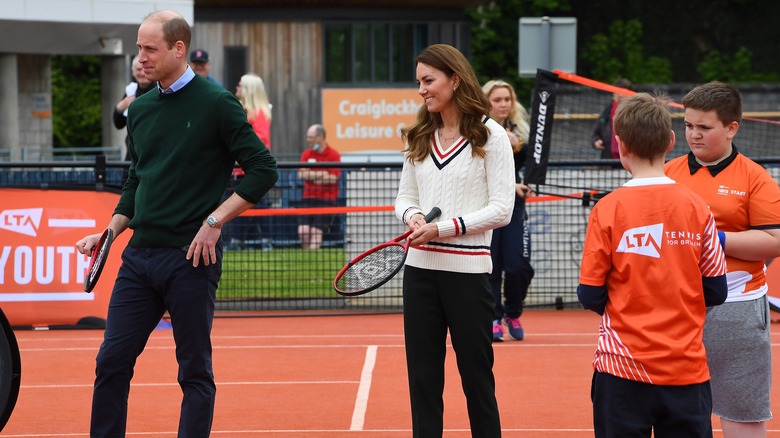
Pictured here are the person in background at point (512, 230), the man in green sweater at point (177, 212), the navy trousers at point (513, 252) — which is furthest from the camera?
the navy trousers at point (513, 252)

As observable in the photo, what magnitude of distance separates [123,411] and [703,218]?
259 centimetres

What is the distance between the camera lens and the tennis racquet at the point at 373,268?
5.25 meters

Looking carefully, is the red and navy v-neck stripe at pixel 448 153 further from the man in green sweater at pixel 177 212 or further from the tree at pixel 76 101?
the tree at pixel 76 101

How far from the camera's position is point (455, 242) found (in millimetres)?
5211

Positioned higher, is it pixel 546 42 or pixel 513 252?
pixel 546 42

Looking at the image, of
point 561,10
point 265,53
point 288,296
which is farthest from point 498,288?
point 561,10

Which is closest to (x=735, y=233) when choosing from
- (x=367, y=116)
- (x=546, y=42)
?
(x=546, y=42)

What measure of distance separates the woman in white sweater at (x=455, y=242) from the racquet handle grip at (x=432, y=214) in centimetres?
3

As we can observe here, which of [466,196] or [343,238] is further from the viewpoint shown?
[343,238]

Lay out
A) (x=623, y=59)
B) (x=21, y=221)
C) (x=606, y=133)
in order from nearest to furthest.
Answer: (x=21, y=221) → (x=606, y=133) → (x=623, y=59)

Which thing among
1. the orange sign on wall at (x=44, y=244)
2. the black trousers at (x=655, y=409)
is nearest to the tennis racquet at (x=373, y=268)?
the black trousers at (x=655, y=409)

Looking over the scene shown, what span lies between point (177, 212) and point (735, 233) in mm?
2309

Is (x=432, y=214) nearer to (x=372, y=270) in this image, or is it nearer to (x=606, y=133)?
(x=372, y=270)

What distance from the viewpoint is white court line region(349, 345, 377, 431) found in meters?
6.90
